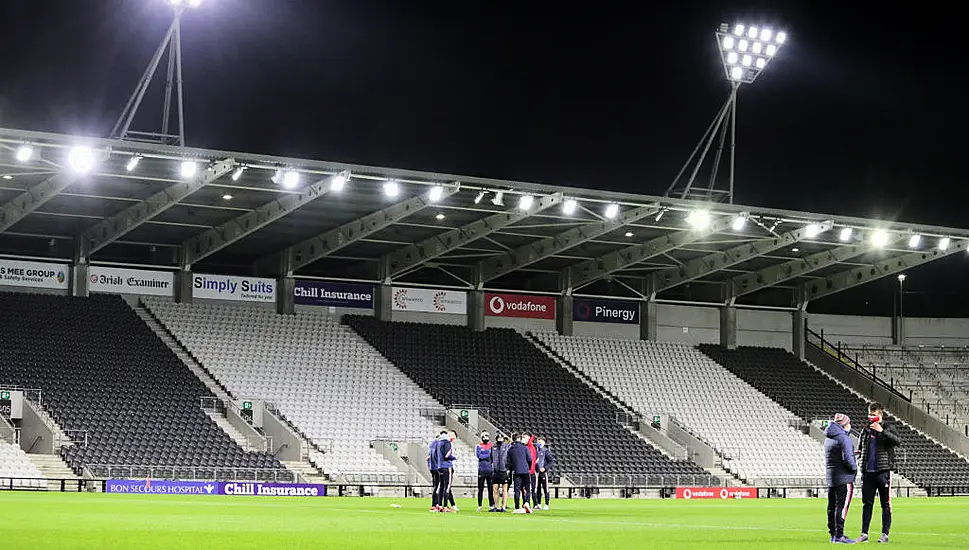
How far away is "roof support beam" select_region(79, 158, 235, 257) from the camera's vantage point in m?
38.3

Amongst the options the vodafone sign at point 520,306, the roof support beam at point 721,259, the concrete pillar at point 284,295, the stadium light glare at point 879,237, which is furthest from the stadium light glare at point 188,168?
the stadium light glare at point 879,237

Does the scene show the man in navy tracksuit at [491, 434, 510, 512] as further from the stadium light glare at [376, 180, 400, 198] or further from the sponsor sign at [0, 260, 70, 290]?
the sponsor sign at [0, 260, 70, 290]

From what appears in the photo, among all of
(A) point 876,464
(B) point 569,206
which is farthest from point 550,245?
(A) point 876,464

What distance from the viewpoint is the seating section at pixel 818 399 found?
5328cm

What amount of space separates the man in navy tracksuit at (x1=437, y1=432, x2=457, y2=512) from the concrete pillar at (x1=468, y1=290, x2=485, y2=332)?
28.0 meters

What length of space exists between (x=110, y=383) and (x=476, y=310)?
17050mm

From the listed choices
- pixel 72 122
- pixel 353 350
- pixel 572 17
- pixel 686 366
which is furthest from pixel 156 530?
pixel 686 366

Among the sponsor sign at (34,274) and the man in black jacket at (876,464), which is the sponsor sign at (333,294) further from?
the man in black jacket at (876,464)

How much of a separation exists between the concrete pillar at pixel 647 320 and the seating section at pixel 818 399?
2.66 m

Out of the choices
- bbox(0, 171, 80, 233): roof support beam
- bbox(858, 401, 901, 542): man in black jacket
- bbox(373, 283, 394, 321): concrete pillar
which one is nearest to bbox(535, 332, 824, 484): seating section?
bbox(373, 283, 394, 321): concrete pillar

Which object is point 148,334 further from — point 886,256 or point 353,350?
point 886,256

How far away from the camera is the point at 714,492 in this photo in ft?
151

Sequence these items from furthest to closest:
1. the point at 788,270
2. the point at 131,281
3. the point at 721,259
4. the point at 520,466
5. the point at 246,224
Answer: the point at 788,270
the point at 721,259
the point at 131,281
the point at 246,224
the point at 520,466

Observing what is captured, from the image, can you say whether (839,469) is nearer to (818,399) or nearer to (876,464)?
(876,464)
